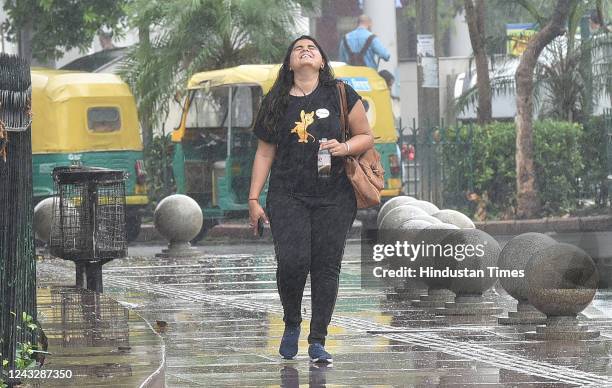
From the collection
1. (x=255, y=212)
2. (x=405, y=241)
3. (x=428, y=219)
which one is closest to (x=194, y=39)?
(x=428, y=219)

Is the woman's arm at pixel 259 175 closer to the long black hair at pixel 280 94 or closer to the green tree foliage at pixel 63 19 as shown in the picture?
the long black hair at pixel 280 94

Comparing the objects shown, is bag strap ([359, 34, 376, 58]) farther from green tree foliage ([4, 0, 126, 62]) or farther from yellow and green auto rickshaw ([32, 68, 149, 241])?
yellow and green auto rickshaw ([32, 68, 149, 241])

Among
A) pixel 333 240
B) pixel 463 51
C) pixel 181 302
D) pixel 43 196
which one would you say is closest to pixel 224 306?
pixel 181 302

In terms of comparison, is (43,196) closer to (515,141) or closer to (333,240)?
(515,141)

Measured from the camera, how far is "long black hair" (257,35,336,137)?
9.40 metres

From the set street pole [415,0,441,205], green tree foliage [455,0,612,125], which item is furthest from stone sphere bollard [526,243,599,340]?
green tree foliage [455,0,612,125]

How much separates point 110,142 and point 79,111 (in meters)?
0.70

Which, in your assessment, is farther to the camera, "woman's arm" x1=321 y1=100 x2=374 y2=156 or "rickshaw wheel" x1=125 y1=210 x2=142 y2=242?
"rickshaw wheel" x1=125 y1=210 x2=142 y2=242

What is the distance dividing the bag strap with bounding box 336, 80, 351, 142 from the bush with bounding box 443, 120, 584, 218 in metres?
16.8

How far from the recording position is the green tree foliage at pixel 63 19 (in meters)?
28.4

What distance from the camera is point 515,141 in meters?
26.3

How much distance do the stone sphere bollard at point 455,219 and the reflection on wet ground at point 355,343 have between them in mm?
686

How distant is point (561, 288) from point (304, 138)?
7.79ft

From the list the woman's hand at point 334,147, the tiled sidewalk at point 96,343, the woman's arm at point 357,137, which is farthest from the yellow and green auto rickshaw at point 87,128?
the woman's hand at point 334,147
